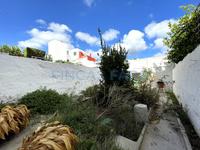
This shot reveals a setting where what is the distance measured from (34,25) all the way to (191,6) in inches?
375

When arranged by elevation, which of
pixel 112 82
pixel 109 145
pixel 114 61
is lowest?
pixel 109 145

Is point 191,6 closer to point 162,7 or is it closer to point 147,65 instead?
point 162,7

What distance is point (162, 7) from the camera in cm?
838

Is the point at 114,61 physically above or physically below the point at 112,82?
above

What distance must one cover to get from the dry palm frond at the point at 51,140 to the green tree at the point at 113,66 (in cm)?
476

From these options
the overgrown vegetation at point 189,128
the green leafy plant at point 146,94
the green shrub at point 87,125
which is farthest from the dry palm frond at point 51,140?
the green leafy plant at point 146,94

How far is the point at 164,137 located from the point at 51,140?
3.52m

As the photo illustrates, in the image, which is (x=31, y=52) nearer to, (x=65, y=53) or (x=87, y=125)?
(x=87, y=125)

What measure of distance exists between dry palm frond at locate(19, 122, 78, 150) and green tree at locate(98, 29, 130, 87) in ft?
15.6

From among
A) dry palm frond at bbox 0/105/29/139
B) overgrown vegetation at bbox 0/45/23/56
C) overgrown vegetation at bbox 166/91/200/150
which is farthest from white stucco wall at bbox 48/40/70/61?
dry palm frond at bbox 0/105/29/139

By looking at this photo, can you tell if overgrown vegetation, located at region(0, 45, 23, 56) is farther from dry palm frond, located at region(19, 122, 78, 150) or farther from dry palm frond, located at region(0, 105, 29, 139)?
dry palm frond, located at region(19, 122, 78, 150)

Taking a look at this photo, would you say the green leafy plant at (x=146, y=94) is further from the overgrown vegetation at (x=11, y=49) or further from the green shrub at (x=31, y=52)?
the overgrown vegetation at (x=11, y=49)

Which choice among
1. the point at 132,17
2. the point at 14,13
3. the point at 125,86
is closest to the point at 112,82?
the point at 125,86

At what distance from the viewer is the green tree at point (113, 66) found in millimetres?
7055
